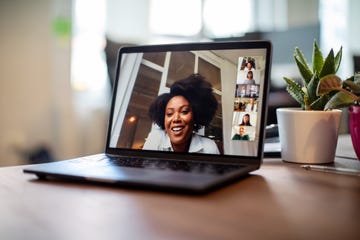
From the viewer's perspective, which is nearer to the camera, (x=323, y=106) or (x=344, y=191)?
(x=344, y=191)

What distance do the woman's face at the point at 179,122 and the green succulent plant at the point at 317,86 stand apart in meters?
0.21

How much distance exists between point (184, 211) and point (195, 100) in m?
0.31

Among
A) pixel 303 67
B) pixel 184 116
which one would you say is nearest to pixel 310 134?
pixel 303 67

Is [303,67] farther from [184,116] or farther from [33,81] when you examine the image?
[33,81]

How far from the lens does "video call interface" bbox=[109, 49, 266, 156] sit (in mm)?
678

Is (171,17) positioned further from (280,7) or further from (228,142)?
(228,142)

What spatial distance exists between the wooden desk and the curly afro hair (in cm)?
16

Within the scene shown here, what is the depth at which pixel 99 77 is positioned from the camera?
248 centimetres

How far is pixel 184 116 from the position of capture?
0.72 m

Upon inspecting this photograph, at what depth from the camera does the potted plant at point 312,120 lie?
2.39 ft

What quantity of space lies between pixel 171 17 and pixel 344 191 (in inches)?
Answer: 102

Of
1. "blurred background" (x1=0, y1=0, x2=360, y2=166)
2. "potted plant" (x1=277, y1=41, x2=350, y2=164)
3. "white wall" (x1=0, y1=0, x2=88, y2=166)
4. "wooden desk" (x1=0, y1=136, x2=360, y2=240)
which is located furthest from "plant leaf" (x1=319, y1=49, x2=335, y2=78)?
"white wall" (x1=0, y1=0, x2=88, y2=166)

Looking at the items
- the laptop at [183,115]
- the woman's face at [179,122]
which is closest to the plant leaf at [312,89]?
the laptop at [183,115]

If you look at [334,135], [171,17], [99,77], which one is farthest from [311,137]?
[171,17]
